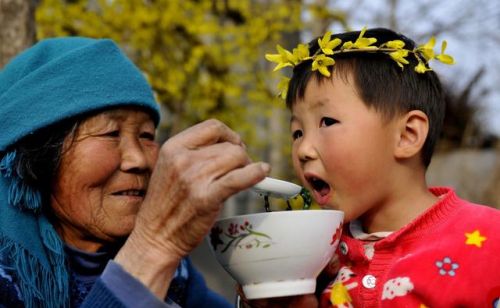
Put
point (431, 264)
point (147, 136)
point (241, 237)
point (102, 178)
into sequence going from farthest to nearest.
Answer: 1. point (147, 136)
2. point (102, 178)
3. point (431, 264)
4. point (241, 237)

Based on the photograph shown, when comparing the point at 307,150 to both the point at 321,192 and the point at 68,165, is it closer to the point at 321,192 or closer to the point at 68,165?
the point at 321,192

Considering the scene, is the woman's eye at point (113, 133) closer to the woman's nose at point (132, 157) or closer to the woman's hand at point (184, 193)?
the woman's nose at point (132, 157)

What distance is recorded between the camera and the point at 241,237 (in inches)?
62.6

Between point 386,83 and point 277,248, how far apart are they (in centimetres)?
66

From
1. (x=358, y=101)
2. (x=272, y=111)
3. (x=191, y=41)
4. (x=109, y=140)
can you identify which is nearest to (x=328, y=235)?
(x=358, y=101)

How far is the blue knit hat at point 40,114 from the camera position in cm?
187

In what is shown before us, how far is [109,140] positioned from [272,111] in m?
5.77

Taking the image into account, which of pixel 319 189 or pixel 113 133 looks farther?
pixel 113 133

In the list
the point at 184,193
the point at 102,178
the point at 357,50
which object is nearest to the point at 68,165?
the point at 102,178

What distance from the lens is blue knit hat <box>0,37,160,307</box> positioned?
6.13 feet

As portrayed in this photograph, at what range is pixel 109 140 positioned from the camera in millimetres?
2000

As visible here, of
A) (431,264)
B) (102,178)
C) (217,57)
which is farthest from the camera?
(217,57)

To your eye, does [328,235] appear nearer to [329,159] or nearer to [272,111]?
[329,159]

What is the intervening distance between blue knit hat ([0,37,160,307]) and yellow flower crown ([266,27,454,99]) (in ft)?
1.78
